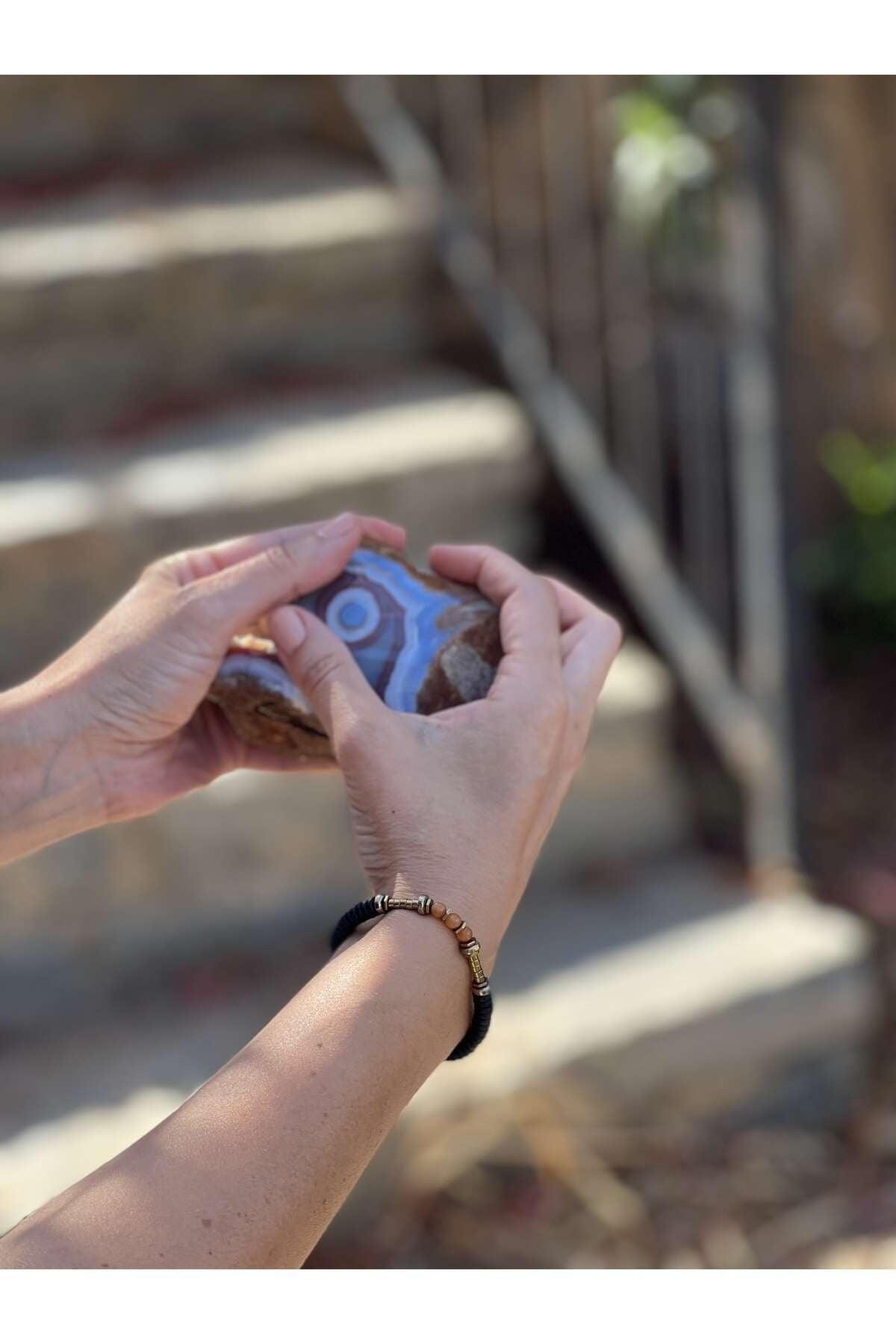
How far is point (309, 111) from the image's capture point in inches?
144

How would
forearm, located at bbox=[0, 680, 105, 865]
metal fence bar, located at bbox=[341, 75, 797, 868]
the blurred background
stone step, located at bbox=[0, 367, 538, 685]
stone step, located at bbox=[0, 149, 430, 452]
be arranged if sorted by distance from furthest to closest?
stone step, located at bbox=[0, 149, 430, 452] → metal fence bar, located at bbox=[341, 75, 797, 868] → stone step, located at bbox=[0, 367, 538, 685] → the blurred background → forearm, located at bbox=[0, 680, 105, 865]

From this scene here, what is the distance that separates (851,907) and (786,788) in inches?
12.5

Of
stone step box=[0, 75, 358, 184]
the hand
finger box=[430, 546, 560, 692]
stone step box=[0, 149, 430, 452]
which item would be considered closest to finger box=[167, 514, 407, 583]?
the hand

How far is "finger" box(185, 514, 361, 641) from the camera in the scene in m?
1.28

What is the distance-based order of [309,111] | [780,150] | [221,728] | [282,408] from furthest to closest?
[309,111] < [282,408] < [780,150] < [221,728]

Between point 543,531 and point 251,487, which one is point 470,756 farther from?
point 543,531

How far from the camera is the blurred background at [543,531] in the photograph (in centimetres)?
243

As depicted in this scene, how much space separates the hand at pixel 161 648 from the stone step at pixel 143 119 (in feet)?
7.88

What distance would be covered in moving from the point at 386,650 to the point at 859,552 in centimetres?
221

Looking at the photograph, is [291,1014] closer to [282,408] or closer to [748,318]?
[748,318]

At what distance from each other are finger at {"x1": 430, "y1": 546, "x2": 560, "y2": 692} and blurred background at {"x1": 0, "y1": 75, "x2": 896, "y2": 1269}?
118 cm

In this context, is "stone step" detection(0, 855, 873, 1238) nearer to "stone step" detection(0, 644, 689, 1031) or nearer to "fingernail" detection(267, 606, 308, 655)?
"stone step" detection(0, 644, 689, 1031)

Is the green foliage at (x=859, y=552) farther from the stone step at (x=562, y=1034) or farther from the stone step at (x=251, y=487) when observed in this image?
the stone step at (x=562, y=1034)

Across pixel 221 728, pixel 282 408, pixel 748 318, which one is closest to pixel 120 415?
pixel 282 408
